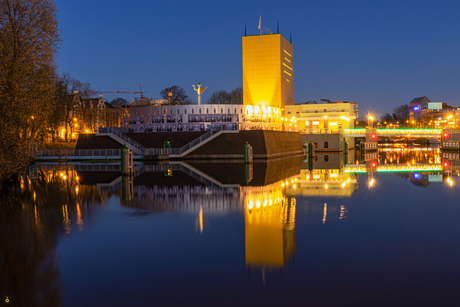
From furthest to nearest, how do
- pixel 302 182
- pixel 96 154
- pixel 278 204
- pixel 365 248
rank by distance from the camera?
pixel 96 154
pixel 302 182
pixel 278 204
pixel 365 248

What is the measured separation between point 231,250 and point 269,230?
1973 millimetres

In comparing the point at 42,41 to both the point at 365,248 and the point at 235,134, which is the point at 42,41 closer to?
the point at 365,248

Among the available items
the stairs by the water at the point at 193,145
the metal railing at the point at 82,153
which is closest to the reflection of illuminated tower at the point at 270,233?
the stairs by the water at the point at 193,145

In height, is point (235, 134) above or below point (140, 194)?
above

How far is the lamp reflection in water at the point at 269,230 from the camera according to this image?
839 cm

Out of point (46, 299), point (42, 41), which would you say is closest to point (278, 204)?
point (46, 299)

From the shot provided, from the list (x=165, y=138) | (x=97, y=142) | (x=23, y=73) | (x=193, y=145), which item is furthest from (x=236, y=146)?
(x=23, y=73)

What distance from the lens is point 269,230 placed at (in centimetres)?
1075

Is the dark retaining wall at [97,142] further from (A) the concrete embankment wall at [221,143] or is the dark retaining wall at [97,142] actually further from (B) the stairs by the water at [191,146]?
(B) the stairs by the water at [191,146]

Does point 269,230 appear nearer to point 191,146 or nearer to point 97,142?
point 191,146

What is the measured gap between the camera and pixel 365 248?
30.0 feet

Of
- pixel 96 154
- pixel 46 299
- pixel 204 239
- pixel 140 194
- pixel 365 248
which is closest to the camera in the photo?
pixel 46 299

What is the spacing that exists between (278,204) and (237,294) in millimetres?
8583

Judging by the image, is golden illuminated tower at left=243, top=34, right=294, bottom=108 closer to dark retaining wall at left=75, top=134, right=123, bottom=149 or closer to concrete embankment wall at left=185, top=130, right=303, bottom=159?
concrete embankment wall at left=185, top=130, right=303, bottom=159
